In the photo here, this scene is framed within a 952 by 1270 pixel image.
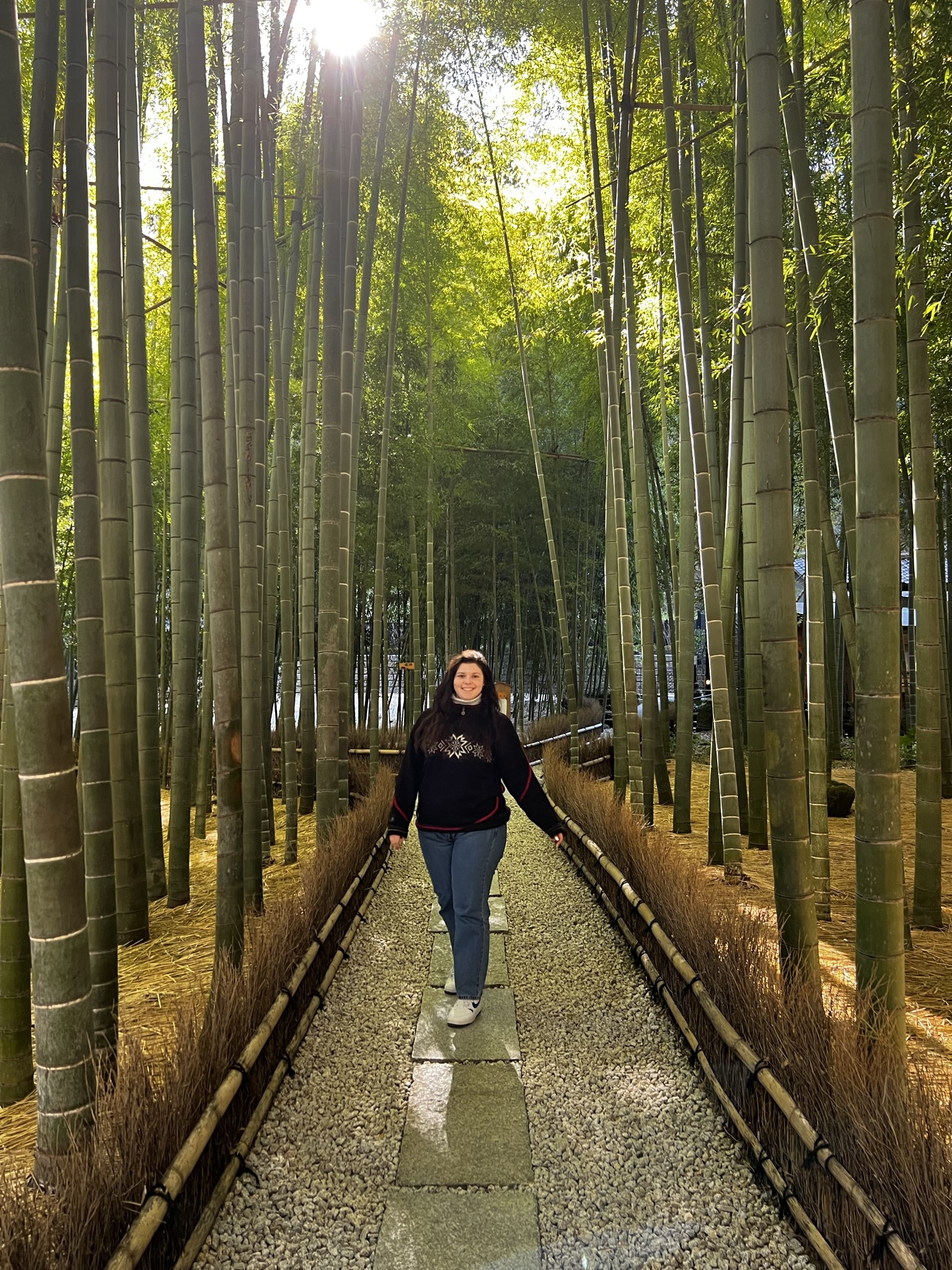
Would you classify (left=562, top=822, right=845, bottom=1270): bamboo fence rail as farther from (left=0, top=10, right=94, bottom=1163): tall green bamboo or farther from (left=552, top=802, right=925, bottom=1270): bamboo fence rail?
(left=0, top=10, right=94, bottom=1163): tall green bamboo

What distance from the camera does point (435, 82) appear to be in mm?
5457

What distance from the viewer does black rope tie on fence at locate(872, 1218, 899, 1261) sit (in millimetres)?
1232

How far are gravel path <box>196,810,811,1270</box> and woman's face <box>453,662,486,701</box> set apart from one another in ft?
2.99

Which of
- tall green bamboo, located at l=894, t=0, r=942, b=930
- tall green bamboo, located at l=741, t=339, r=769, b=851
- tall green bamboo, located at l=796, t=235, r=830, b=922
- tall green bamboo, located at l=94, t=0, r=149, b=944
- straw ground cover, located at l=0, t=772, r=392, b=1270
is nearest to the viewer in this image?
straw ground cover, located at l=0, t=772, r=392, b=1270

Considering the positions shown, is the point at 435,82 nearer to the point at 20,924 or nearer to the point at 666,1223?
the point at 20,924

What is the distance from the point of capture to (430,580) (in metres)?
7.05

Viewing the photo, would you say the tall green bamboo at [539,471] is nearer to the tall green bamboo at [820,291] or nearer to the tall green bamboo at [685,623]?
the tall green bamboo at [685,623]

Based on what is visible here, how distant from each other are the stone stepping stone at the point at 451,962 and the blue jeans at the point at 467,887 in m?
0.20

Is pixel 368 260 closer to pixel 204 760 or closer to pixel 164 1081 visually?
pixel 204 760

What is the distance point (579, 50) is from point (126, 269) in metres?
3.43

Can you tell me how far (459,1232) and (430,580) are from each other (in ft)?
18.9

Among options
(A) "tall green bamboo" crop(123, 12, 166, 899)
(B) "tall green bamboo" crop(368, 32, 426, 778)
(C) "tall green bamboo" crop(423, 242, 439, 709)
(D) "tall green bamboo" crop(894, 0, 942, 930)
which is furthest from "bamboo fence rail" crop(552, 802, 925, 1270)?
(C) "tall green bamboo" crop(423, 242, 439, 709)

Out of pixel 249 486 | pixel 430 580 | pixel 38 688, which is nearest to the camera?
pixel 38 688

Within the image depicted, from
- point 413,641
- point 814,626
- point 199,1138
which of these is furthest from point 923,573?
point 413,641
